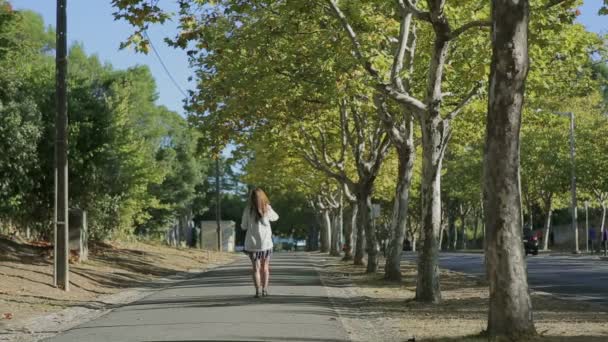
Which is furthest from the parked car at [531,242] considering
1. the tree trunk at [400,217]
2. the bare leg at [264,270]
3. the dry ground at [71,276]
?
the bare leg at [264,270]

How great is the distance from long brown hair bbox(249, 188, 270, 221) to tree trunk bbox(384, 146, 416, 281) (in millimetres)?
8746

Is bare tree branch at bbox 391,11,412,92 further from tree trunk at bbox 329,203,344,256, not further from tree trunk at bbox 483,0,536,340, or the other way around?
tree trunk at bbox 329,203,344,256

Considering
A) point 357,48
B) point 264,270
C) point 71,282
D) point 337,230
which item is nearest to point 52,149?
point 71,282

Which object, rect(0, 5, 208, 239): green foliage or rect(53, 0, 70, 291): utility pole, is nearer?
rect(53, 0, 70, 291): utility pole

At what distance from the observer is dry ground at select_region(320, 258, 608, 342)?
10.9 m

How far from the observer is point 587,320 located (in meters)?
12.5

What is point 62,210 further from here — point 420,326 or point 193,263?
point 193,263

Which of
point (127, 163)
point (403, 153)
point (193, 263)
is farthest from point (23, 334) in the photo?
point (193, 263)

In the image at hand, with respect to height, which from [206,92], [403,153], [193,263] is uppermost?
[206,92]

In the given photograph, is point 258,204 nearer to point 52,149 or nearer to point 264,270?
point 264,270

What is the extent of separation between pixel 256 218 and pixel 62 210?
4.67 m

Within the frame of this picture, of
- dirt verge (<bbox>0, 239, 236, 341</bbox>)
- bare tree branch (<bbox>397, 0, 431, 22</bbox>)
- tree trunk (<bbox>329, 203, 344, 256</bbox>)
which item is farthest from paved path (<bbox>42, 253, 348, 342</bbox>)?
tree trunk (<bbox>329, 203, 344, 256</bbox>)

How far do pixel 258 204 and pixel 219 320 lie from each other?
3164 millimetres

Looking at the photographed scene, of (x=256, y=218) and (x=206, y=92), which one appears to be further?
(x=206, y=92)
